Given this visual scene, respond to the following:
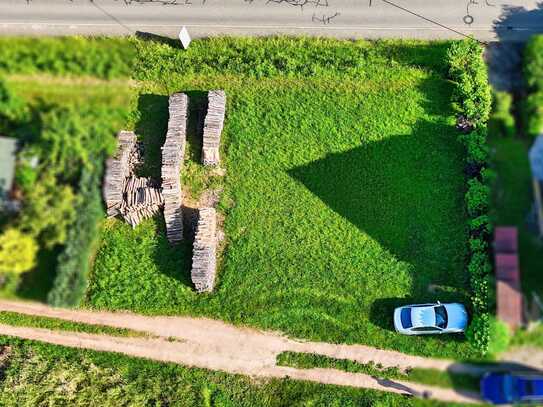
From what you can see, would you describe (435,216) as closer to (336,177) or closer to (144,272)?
(336,177)

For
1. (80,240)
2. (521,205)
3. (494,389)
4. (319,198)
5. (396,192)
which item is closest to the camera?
(80,240)

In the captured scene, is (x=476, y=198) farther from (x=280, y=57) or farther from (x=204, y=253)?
(x=204, y=253)

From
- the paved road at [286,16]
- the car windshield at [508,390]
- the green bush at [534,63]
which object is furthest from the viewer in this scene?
the paved road at [286,16]

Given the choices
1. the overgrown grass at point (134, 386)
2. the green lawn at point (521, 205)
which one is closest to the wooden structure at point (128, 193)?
the overgrown grass at point (134, 386)

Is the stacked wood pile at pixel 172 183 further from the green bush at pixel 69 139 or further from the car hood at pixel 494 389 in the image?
the car hood at pixel 494 389

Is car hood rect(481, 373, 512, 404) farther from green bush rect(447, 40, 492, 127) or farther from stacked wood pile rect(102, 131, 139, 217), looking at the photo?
stacked wood pile rect(102, 131, 139, 217)

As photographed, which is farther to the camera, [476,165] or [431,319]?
[476,165]

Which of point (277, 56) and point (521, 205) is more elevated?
point (277, 56)

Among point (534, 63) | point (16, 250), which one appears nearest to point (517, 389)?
point (534, 63)
